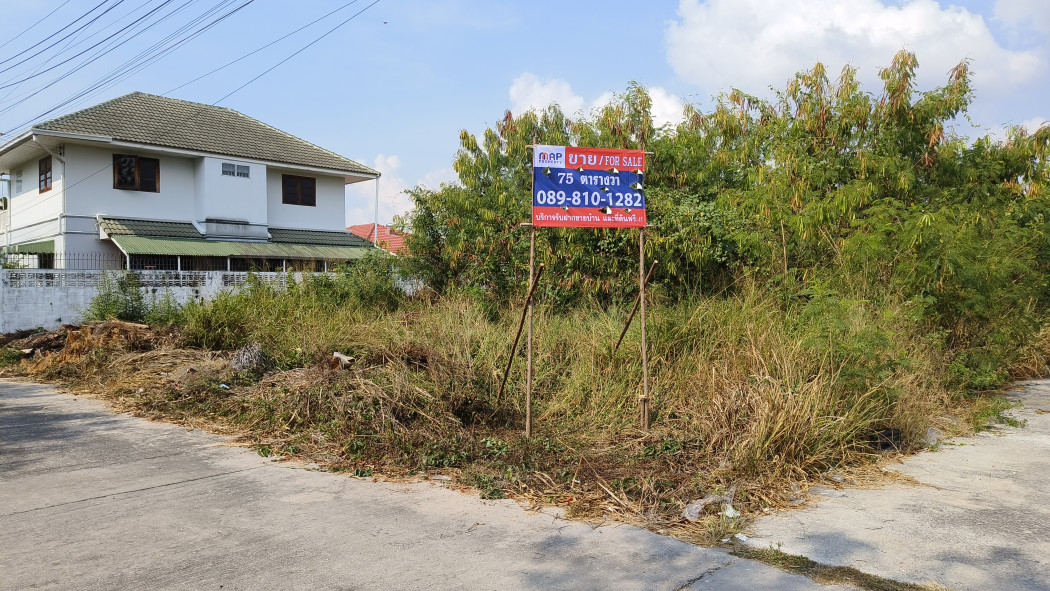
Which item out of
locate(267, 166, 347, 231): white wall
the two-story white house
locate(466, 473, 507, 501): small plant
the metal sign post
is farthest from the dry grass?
locate(267, 166, 347, 231): white wall

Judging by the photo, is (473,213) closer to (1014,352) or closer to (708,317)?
(708,317)

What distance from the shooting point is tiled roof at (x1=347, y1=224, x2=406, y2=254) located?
14017mm

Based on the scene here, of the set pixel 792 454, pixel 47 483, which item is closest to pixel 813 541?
pixel 792 454

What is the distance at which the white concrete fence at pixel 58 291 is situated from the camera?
14.5 metres

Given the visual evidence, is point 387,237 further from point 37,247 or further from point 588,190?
point 588,190

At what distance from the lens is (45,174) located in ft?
74.8

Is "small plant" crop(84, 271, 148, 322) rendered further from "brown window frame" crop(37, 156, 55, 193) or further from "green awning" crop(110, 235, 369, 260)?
"brown window frame" crop(37, 156, 55, 193)

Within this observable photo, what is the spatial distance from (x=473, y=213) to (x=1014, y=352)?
8561mm

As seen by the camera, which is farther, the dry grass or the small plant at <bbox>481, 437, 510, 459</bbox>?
the small plant at <bbox>481, 437, 510, 459</bbox>

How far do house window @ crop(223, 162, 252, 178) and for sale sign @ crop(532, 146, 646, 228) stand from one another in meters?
20.2

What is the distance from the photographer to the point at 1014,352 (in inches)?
396

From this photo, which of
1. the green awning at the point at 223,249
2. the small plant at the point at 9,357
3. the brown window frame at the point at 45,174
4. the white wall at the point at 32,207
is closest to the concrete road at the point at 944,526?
the small plant at the point at 9,357

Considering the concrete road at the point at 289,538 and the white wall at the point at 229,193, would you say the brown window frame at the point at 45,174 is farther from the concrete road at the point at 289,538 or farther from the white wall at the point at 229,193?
the concrete road at the point at 289,538

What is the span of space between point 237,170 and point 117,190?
3688 mm
